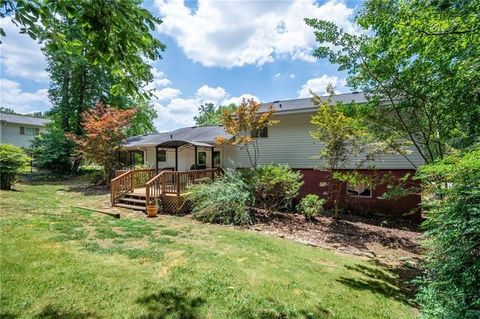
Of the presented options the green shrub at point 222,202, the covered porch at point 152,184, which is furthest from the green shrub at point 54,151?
the green shrub at point 222,202

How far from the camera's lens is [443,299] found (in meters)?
3.46

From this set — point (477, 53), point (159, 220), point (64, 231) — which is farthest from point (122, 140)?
point (477, 53)

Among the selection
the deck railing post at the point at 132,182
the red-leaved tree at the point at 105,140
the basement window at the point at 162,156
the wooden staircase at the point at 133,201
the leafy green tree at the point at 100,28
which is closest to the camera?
the leafy green tree at the point at 100,28

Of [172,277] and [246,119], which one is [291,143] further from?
[172,277]

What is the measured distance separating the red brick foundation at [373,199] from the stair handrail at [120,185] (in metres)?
7.60

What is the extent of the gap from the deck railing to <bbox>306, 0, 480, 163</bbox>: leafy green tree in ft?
21.3

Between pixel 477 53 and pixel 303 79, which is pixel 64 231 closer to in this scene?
pixel 477 53

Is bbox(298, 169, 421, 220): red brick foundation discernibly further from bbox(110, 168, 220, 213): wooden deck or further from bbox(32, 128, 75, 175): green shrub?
bbox(32, 128, 75, 175): green shrub

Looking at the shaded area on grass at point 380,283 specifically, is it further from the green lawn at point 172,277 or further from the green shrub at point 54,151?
the green shrub at point 54,151

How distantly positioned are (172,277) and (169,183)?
6861 millimetres

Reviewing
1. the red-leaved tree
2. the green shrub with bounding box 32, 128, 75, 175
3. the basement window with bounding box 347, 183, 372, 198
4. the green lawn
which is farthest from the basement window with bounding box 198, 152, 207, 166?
the green shrub with bounding box 32, 128, 75, 175

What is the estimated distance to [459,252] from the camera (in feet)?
11.5

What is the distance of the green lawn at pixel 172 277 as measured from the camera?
129 inches

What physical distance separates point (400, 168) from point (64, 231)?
1137cm
